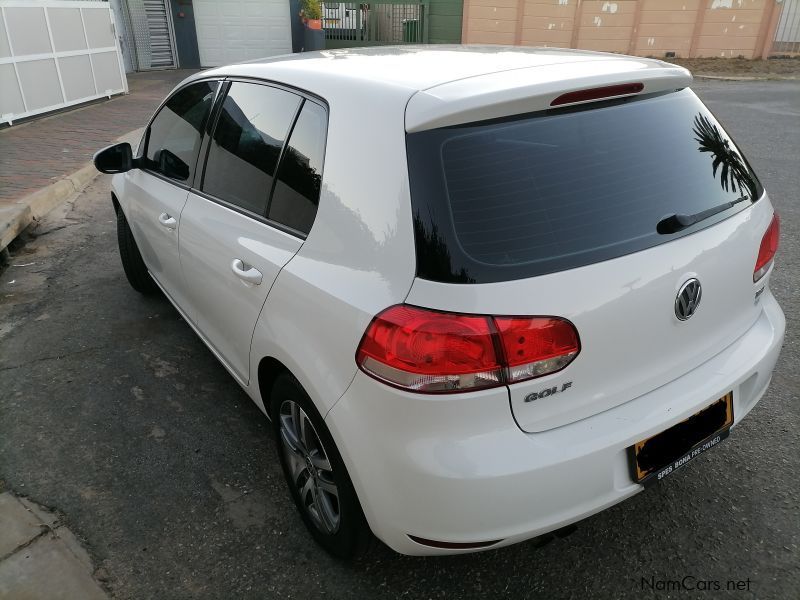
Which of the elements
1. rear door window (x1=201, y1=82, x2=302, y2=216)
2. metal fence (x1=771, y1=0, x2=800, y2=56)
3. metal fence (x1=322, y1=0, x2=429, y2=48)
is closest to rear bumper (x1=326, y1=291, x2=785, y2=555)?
rear door window (x1=201, y1=82, x2=302, y2=216)

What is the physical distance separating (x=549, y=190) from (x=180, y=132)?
2278mm

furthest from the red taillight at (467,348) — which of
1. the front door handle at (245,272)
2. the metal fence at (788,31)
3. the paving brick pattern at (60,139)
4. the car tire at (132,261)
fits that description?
the metal fence at (788,31)

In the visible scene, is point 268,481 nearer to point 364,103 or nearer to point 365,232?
point 365,232

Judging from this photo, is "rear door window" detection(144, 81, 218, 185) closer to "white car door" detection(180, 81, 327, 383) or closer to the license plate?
"white car door" detection(180, 81, 327, 383)

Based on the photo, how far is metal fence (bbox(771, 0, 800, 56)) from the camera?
20.7 metres

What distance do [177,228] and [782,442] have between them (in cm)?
303

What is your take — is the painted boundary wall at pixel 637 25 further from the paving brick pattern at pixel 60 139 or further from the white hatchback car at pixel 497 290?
the white hatchback car at pixel 497 290

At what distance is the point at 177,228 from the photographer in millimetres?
3053

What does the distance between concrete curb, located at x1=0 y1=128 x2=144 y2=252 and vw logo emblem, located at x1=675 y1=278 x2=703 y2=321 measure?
533cm

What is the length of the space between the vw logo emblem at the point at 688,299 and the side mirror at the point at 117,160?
3.17m

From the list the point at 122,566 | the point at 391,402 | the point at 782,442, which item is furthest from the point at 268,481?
the point at 782,442

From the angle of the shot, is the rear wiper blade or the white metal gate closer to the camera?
the rear wiper blade

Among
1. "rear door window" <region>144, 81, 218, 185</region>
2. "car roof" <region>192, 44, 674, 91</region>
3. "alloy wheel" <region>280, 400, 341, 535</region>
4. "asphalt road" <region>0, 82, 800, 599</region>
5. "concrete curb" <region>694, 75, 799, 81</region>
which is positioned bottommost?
"asphalt road" <region>0, 82, 800, 599</region>

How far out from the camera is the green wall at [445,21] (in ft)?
70.5
